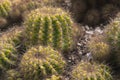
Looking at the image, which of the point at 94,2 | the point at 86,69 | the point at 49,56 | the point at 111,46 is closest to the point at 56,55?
the point at 49,56

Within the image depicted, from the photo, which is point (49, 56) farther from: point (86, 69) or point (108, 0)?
point (108, 0)

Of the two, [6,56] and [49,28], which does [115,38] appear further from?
[6,56]

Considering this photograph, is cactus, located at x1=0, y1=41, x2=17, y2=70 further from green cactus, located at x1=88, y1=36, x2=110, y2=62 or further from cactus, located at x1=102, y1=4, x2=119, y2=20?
cactus, located at x1=102, y1=4, x2=119, y2=20

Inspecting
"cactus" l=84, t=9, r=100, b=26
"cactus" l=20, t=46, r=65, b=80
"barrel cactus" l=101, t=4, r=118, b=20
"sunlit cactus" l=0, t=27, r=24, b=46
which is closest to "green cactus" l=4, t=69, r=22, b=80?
"cactus" l=20, t=46, r=65, b=80

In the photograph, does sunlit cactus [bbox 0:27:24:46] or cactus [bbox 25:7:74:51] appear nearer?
cactus [bbox 25:7:74:51]

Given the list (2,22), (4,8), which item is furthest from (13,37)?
(4,8)

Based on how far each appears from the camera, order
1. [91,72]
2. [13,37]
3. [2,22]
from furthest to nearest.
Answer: [2,22]
[13,37]
[91,72]
